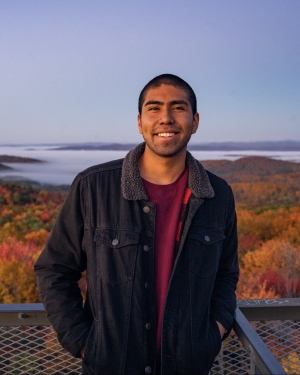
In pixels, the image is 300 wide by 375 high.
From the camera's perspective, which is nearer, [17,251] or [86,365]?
[86,365]

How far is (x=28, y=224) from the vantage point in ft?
28.2

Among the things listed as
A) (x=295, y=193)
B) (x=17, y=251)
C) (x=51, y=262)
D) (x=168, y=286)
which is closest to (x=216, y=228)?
(x=168, y=286)

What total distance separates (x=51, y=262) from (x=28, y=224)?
300 inches

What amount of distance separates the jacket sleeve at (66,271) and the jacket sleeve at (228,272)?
45cm

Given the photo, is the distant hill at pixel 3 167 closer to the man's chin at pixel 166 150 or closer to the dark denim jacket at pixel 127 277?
the dark denim jacket at pixel 127 277

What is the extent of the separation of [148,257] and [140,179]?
0.25 meters

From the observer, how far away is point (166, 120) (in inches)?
53.6

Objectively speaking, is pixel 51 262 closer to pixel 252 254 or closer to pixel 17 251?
pixel 17 251

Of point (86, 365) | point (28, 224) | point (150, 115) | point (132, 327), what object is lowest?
point (28, 224)

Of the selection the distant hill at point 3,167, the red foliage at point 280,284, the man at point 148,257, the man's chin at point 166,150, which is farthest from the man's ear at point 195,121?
the distant hill at point 3,167

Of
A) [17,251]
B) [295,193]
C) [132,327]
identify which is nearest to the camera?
[132,327]

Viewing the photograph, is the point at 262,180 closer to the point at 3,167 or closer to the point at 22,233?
the point at 22,233

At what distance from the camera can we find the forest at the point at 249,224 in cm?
712

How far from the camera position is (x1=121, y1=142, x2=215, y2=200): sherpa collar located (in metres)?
1.30
